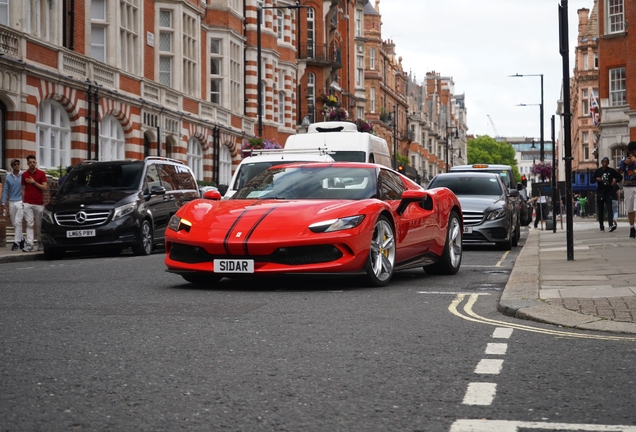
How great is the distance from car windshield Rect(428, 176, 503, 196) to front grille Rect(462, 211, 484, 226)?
4.76 ft

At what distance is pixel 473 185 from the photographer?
70.4 ft

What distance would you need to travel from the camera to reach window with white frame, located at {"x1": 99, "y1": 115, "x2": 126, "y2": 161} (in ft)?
108

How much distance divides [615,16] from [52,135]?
3185cm

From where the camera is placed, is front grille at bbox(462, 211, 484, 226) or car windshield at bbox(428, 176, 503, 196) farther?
car windshield at bbox(428, 176, 503, 196)

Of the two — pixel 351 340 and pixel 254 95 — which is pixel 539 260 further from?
pixel 254 95

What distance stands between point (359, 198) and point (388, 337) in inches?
170

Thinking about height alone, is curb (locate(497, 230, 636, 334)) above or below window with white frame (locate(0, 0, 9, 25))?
below

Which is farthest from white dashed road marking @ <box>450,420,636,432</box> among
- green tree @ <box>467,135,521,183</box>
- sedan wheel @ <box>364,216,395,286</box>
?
green tree @ <box>467,135,521,183</box>

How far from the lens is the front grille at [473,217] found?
1961 centimetres

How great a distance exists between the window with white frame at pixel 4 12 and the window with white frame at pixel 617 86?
108ft

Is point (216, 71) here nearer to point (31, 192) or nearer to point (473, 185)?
point (473, 185)

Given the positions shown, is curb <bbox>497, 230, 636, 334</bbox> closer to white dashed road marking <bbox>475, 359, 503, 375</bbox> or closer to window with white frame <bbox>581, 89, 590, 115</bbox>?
white dashed road marking <bbox>475, 359, 503, 375</bbox>

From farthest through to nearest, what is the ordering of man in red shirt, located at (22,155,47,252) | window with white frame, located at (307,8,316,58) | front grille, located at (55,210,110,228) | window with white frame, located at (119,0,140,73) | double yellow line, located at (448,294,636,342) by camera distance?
window with white frame, located at (307,8,316,58)
window with white frame, located at (119,0,140,73)
man in red shirt, located at (22,155,47,252)
front grille, located at (55,210,110,228)
double yellow line, located at (448,294,636,342)

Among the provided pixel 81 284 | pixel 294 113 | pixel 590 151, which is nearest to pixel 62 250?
pixel 81 284
